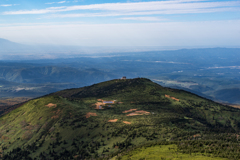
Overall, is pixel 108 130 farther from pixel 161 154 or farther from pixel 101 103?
pixel 101 103

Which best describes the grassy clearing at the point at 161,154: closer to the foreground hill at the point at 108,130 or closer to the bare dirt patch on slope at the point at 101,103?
the foreground hill at the point at 108,130

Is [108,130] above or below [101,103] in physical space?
above

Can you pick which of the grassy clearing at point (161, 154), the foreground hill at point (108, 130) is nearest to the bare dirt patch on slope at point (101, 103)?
the foreground hill at point (108, 130)

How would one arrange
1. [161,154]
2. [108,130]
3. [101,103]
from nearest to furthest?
[161,154]
[108,130]
[101,103]

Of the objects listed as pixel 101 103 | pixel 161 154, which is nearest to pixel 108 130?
pixel 161 154

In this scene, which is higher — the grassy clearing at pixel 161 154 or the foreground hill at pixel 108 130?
the grassy clearing at pixel 161 154

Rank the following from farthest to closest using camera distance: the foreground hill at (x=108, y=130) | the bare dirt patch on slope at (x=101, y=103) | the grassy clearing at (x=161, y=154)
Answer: the bare dirt patch on slope at (x=101, y=103), the foreground hill at (x=108, y=130), the grassy clearing at (x=161, y=154)

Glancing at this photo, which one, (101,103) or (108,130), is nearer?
(108,130)

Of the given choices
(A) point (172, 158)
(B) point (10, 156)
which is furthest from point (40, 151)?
(A) point (172, 158)
